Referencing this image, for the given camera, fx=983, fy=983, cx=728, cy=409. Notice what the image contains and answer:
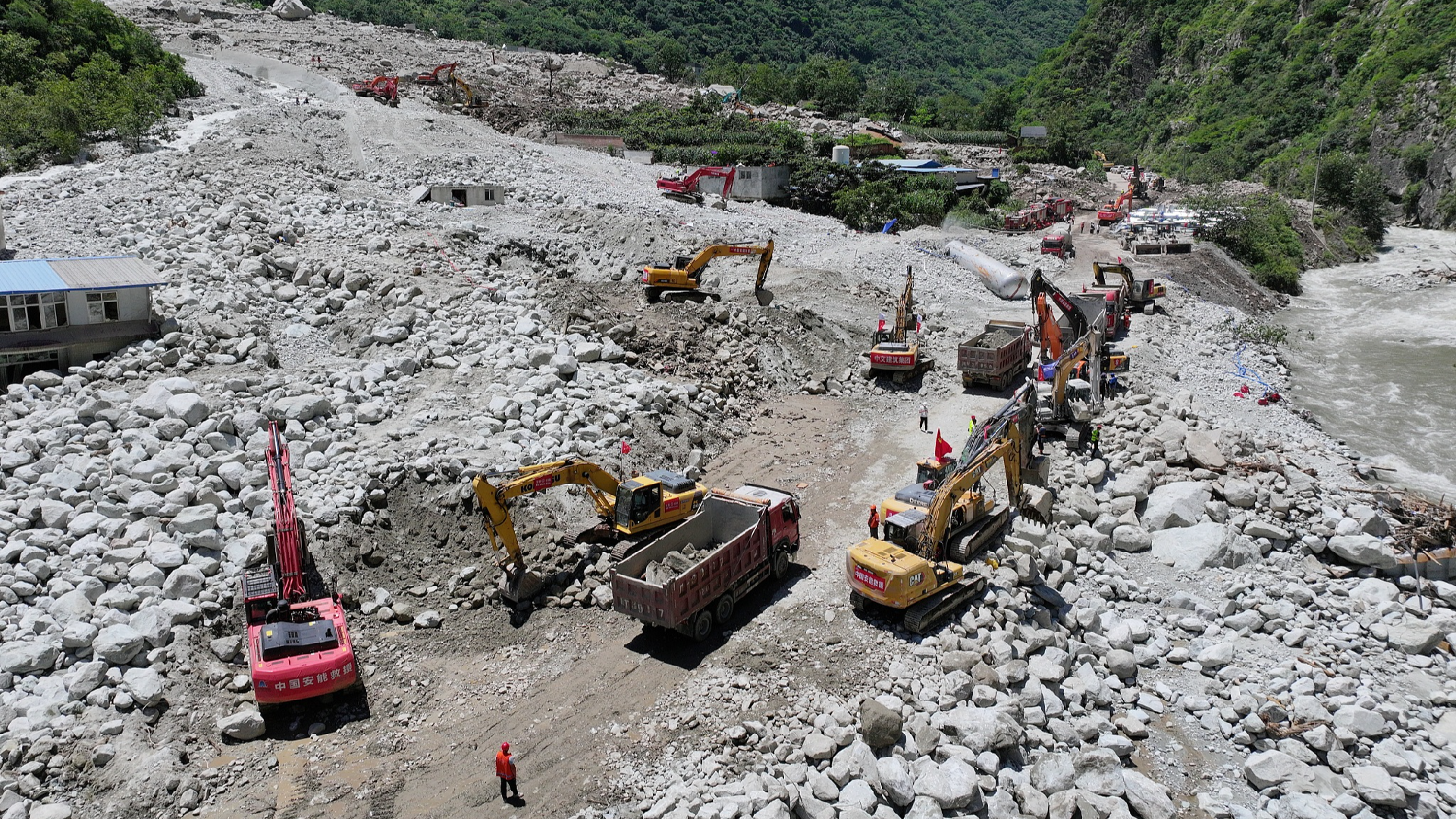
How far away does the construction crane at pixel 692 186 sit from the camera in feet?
132

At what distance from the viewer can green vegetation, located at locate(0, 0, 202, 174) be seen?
32250mm

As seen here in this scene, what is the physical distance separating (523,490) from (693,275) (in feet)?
45.9

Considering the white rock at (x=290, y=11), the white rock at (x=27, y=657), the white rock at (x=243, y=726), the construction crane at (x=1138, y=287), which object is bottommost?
the white rock at (x=243, y=726)

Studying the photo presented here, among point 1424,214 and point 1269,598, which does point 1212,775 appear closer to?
point 1269,598

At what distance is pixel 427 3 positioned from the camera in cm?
10931

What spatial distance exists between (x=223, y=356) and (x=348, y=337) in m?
2.79

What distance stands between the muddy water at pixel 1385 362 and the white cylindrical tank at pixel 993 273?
30.0ft

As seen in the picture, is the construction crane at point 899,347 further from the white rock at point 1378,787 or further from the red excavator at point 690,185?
the white rock at point 1378,787

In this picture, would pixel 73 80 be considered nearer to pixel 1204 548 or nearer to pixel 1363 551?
pixel 1204 548

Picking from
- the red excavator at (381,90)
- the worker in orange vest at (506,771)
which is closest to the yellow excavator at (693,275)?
the worker in orange vest at (506,771)

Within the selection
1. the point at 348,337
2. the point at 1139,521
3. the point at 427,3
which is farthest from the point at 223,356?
the point at 427,3

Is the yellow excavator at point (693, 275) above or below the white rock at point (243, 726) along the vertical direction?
above

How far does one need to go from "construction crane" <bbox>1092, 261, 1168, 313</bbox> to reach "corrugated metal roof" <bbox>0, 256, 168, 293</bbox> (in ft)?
99.2

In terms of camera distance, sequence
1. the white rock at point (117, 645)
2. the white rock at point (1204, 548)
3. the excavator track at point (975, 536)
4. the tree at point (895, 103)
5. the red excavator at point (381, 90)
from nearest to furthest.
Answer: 1. the white rock at point (117, 645)
2. the excavator track at point (975, 536)
3. the white rock at point (1204, 548)
4. the red excavator at point (381, 90)
5. the tree at point (895, 103)
